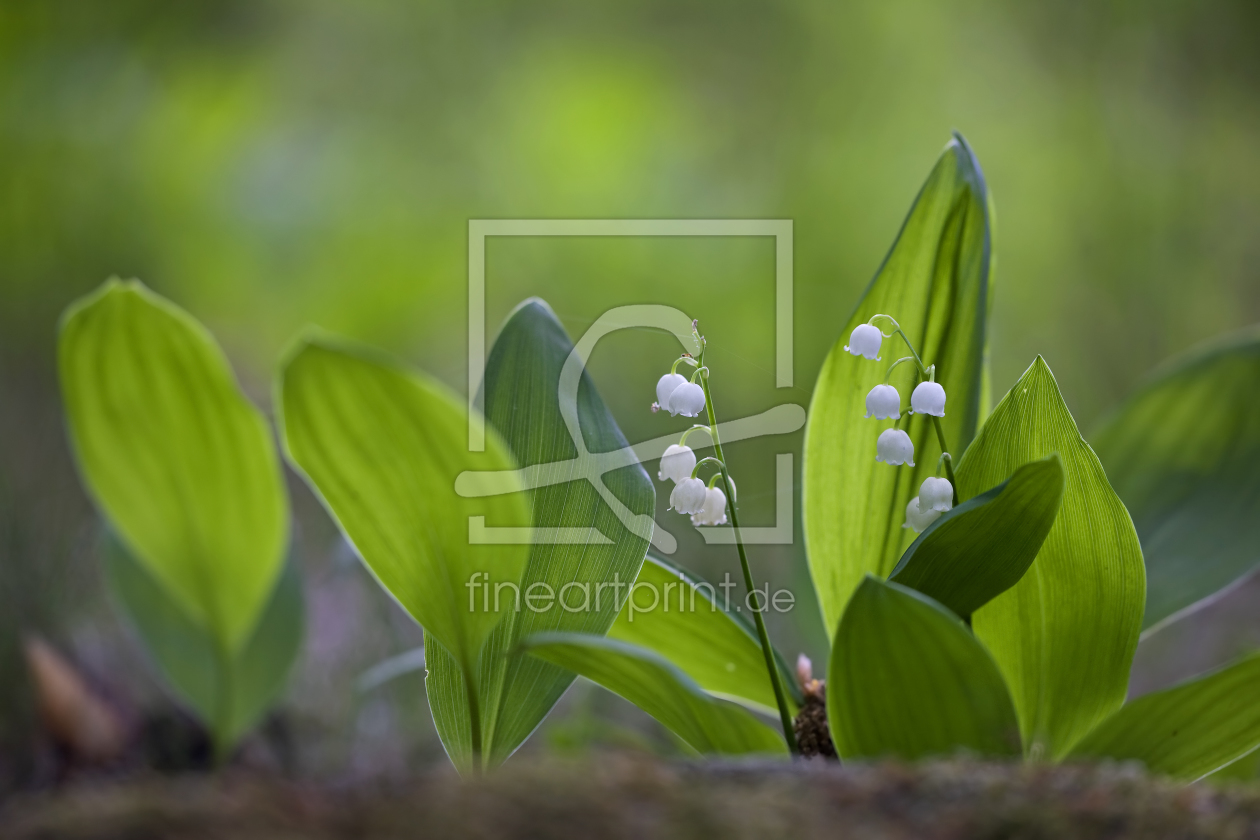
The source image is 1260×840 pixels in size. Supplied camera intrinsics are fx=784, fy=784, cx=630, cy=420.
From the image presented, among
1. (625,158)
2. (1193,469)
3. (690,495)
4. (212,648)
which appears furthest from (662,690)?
(625,158)

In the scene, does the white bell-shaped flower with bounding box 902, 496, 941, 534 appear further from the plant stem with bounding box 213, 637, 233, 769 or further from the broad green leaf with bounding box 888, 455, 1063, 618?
the plant stem with bounding box 213, 637, 233, 769

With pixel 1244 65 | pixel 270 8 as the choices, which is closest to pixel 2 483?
pixel 270 8

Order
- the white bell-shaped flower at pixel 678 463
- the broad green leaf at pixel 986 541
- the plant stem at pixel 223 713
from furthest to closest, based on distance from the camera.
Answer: the plant stem at pixel 223 713
the white bell-shaped flower at pixel 678 463
the broad green leaf at pixel 986 541

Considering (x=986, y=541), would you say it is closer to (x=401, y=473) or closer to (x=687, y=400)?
(x=687, y=400)

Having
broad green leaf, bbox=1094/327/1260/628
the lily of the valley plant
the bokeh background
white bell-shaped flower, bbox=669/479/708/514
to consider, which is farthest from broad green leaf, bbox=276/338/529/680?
the bokeh background

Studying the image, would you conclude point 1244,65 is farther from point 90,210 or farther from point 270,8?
point 90,210

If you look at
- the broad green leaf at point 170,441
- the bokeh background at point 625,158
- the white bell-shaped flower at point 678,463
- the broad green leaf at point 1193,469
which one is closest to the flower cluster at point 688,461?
the white bell-shaped flower at point 678,463

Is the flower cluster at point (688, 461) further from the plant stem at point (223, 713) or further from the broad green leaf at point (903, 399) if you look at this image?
the plant stem at point (223, 713)
